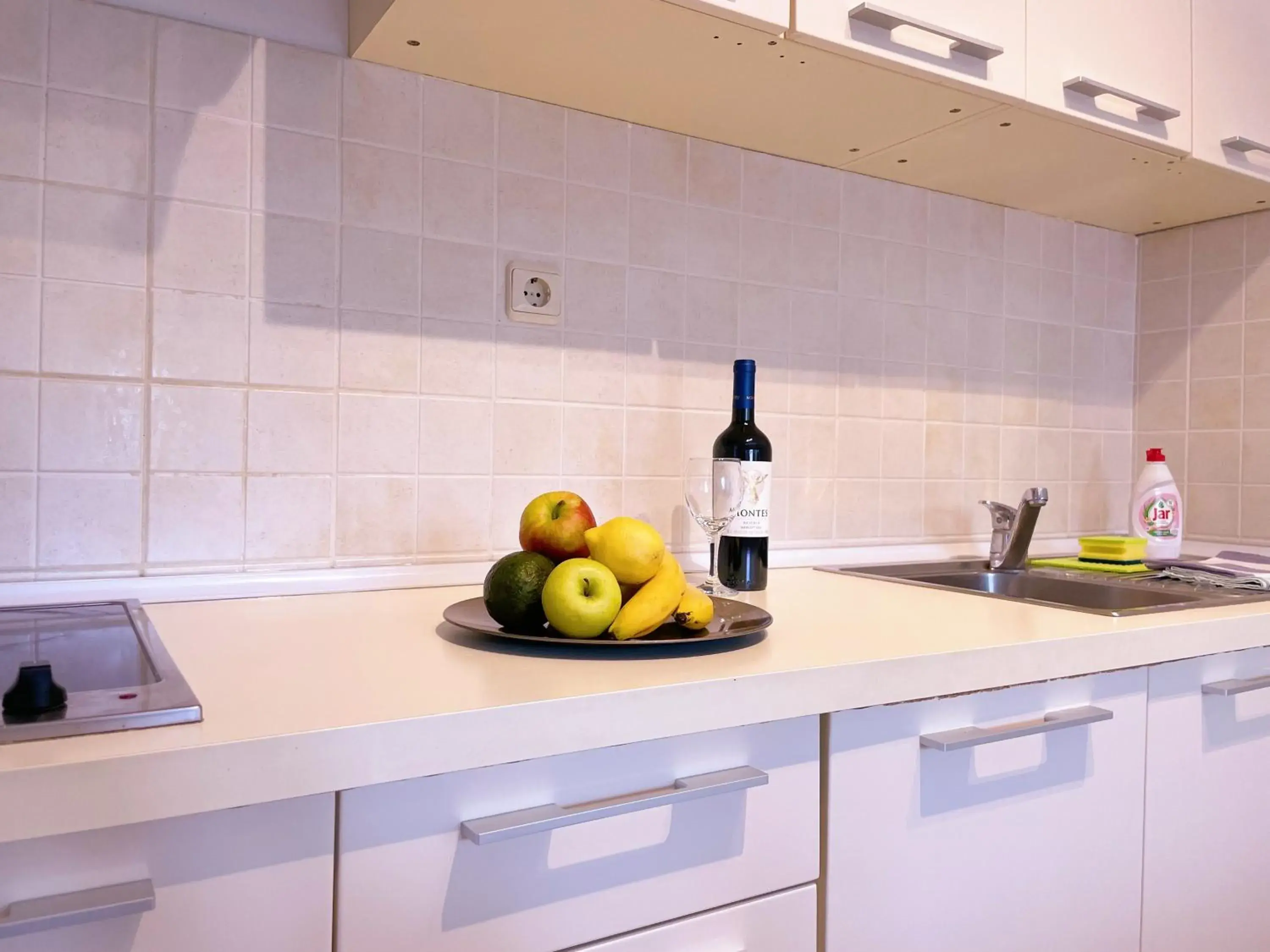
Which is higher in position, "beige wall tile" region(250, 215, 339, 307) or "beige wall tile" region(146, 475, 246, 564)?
"beige wall tile" region(250, 215, 339, 307)

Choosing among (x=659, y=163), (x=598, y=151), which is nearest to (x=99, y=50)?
(x=598, y=151)

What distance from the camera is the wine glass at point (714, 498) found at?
44.1 inches

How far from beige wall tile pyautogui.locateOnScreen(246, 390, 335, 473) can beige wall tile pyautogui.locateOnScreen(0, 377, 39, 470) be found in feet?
0.69

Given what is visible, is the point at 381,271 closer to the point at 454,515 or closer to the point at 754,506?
the point at 454,515

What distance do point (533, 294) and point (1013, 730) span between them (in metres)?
0.80

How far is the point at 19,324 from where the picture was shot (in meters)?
0.97

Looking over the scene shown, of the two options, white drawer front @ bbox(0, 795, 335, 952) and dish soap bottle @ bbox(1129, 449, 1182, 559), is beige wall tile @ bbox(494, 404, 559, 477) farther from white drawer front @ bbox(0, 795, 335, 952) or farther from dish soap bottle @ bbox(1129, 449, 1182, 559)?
dish soap bottle @ bbox(1129, 449, 1182, 559)

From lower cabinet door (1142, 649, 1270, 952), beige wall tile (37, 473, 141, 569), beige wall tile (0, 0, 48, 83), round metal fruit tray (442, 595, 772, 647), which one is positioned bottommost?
lower cabinet door (1142, 649, 1270, 952)

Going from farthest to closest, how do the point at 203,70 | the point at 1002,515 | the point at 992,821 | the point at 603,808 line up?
1. the point at 1002,515
2. the point at 203,70
3. the point at 992,821
4. the point at 603,808

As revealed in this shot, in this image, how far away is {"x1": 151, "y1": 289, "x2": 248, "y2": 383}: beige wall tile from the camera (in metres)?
1.03

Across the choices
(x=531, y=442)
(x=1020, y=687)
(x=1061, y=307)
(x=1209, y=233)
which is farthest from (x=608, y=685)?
(x=1209, y=233)

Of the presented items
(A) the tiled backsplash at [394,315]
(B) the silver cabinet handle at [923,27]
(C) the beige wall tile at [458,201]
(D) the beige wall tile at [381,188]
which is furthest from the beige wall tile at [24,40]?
(B) the silver cabinet handle at [923,27]

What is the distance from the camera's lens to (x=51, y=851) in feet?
1.68

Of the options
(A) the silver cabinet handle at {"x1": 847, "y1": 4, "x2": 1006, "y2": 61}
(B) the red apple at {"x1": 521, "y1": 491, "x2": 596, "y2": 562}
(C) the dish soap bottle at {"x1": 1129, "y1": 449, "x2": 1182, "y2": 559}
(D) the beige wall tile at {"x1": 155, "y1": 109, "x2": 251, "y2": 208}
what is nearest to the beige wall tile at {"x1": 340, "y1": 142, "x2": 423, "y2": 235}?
(D) the beige wall tile at {"x1": 155, "y1": 109, "x2": 251, "y2": 208}
